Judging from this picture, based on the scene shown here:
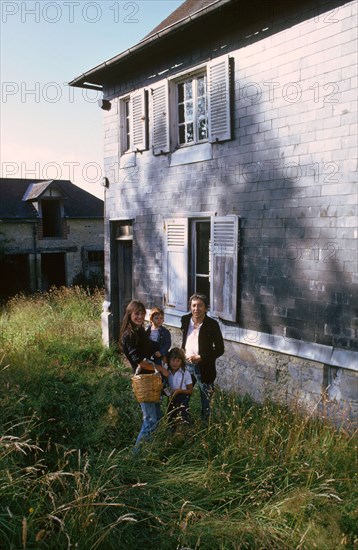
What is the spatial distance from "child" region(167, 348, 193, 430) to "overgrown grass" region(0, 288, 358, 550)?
367mm

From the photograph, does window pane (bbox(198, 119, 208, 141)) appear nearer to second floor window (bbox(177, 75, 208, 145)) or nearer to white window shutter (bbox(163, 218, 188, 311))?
second floor window (bbox(177, 75, 208, 145))

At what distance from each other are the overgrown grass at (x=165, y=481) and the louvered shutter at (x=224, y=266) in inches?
61.8

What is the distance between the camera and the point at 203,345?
568cm

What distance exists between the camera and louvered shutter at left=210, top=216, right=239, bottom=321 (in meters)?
7.53

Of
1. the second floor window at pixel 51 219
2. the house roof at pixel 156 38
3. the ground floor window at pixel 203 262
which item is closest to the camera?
the house roof at pixel 156 38

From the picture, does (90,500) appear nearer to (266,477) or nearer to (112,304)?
(266,477)

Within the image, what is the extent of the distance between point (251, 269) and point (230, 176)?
1510 mm

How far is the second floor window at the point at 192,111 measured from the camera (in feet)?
27.0

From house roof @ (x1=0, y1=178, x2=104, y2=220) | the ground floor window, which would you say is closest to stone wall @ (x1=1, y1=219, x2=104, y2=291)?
house roof @ (x1=0, y1=178, x2=104, y2=220)

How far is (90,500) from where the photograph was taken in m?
3.29

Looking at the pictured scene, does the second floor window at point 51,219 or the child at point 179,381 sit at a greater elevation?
the second floor window at point 51,219

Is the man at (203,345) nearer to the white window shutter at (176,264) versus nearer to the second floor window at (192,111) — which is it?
the white window shutter at (176,264)

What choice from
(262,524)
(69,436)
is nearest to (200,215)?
(69,436)

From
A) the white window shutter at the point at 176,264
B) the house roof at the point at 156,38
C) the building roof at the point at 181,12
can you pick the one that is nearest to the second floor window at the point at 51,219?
the house roof at the point at 156,38
